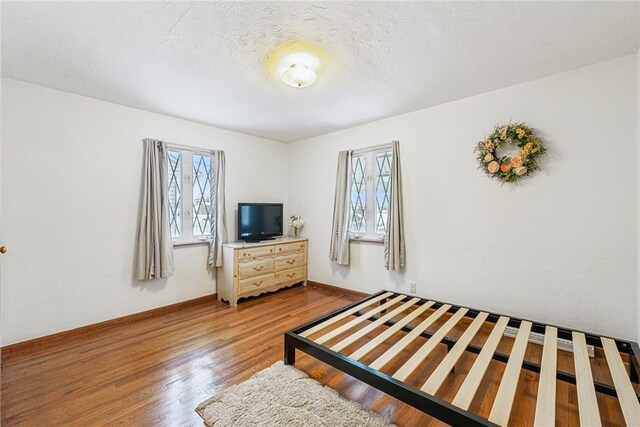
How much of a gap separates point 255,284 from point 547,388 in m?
3.06

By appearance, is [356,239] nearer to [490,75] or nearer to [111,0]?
[490,75]

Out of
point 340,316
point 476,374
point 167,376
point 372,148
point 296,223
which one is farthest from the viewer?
point 296,223

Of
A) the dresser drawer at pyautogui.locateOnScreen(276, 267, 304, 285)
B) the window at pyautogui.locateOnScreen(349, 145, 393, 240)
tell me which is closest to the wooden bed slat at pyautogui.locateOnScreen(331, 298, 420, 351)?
the window at pyautogui.locateOnScreen(349, 145, 393, 240)

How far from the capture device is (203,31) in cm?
177

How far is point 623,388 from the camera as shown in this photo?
142cm

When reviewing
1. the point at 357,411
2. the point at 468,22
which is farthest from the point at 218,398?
the point at 468,22

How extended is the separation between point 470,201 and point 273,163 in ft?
9.97

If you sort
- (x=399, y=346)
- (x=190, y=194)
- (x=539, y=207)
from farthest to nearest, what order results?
(x=190, y=194), (x=539, y=207), (x=399, y=346)

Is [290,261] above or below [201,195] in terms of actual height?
below

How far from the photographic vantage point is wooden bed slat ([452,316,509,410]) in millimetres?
1330

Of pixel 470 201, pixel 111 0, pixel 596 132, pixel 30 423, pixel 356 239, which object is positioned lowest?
pixel 30 423

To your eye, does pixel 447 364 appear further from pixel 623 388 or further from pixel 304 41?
pixel 304 41

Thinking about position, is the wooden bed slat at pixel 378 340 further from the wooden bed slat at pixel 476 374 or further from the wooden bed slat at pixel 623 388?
the wooden bed slat at pixel 623 388

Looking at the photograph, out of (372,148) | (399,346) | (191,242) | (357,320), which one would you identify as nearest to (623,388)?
(399,346)
